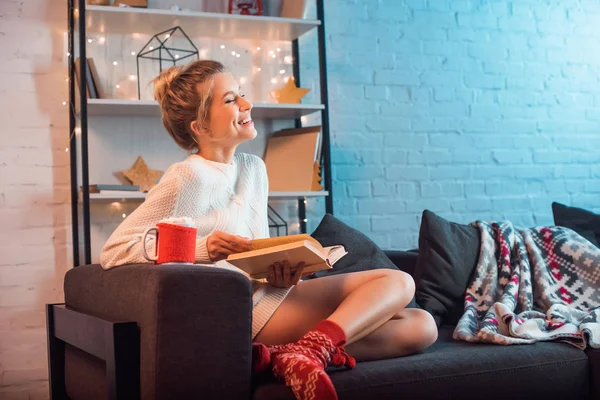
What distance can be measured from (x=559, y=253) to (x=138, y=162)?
1.70 metres

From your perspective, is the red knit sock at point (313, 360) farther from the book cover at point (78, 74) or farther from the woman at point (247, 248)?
the book cover at point (78, 74)

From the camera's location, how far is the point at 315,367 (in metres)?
1.68

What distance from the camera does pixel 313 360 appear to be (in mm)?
1731

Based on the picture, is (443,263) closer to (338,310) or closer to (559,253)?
(559,253)

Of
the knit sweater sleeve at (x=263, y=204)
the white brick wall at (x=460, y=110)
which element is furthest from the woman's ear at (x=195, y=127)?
the white brick wall at (x=460, y=110)

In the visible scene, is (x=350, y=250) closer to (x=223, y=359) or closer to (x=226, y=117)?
(x=226, y=117)

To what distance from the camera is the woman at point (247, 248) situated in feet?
6.00

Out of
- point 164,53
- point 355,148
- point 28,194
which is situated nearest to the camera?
point 28,194

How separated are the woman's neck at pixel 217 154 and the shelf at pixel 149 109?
910 mm

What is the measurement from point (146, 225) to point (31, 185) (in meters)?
1.39

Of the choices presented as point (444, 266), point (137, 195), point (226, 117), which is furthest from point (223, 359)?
point (137, 195)

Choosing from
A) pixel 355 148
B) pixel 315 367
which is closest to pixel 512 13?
pixel 355 148

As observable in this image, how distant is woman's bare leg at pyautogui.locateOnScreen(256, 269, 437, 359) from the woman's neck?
0.43 meters

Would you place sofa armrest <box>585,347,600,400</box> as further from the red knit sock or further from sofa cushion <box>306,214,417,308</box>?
the red knit sock
